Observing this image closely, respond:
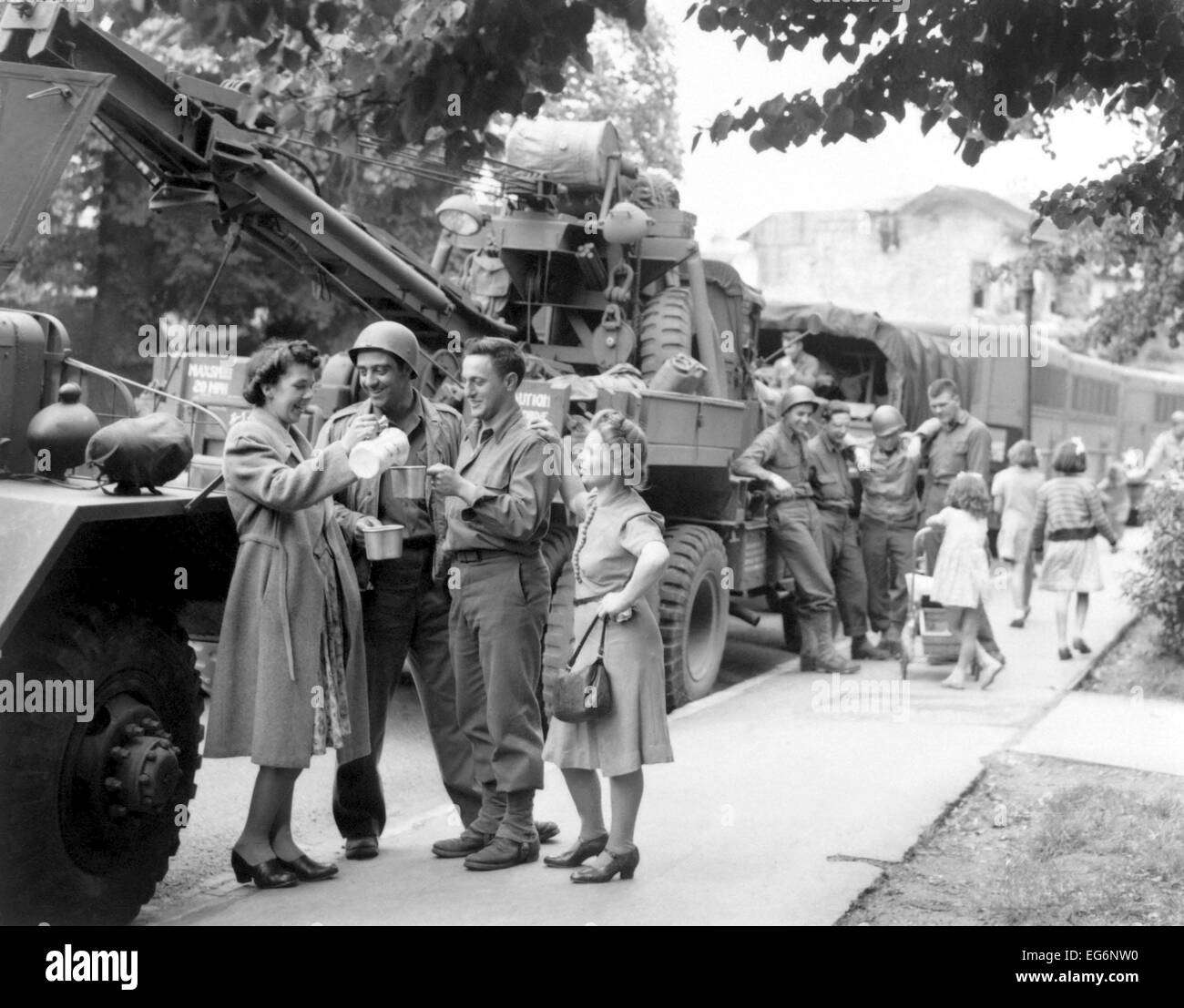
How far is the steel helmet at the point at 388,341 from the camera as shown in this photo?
19.4ft

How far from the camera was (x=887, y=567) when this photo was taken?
472 inches

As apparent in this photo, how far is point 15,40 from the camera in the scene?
6055 mm

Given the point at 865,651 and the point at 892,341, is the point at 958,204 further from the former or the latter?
the point at 865,651

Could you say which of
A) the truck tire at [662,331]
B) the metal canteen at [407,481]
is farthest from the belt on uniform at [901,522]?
the metal canteen at [407,481]

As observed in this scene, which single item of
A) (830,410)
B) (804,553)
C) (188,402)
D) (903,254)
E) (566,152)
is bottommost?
(804,553)

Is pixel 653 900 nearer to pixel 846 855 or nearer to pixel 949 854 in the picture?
pixel 846 855

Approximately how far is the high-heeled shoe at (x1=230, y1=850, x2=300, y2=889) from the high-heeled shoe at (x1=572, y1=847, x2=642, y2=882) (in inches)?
38.4

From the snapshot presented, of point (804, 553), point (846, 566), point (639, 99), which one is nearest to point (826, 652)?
point (804, 553)

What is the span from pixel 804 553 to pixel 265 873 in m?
6.23

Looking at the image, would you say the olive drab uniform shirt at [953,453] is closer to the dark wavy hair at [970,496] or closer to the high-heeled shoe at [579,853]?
the dark wavy hair at [970,496]

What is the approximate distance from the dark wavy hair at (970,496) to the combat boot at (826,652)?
116 centimetres

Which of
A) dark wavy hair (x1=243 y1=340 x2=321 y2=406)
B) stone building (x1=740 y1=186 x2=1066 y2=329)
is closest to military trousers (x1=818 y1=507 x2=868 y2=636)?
dark wavy hair (x1=243 y1=340 x2=321 y2=406)

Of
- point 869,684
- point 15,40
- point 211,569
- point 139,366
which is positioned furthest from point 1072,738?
point 139,366
